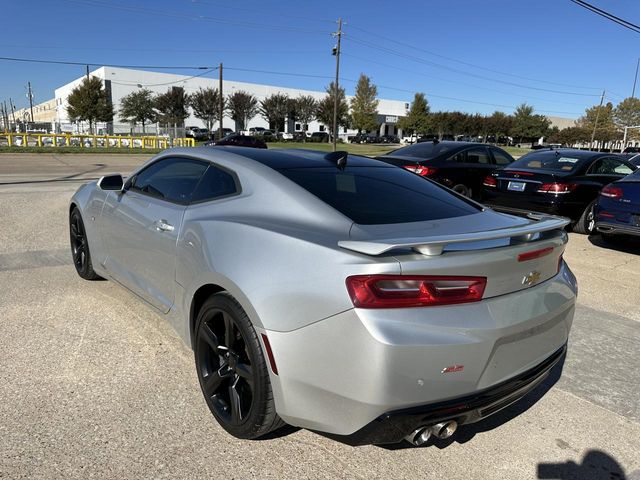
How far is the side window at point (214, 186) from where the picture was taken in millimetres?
2918

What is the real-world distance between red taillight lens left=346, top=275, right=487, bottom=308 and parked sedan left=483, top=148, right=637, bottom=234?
23.2 feet

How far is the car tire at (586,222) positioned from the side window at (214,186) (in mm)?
7504

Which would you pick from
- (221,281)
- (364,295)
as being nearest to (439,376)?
(364,295)

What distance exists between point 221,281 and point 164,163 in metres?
1.59

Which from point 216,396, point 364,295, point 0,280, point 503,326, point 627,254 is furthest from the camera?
point 627,254

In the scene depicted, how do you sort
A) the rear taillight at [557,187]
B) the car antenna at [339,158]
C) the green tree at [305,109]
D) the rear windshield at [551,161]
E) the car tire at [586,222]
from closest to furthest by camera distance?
the car antenna at [339,158] < the rear taillight at [557,187] < the car tire at [586,222] < the rear windshield at [551,161] < the green tree at [305,109]

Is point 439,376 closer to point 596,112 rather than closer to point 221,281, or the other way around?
point 221,281

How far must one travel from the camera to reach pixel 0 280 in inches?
188

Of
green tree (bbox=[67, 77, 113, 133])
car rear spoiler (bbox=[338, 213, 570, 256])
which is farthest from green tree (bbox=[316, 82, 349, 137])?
car rear spoiler (bbox=[338, 213, 570, 256])

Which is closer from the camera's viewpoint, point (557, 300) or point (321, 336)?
point (321, 336)

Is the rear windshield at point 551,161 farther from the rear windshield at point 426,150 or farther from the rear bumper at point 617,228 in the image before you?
the rear bumper at point 617,228

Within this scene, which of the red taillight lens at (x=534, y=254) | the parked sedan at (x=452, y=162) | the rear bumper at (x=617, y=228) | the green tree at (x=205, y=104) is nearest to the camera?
the red taillight lens at (x=534, y=254)

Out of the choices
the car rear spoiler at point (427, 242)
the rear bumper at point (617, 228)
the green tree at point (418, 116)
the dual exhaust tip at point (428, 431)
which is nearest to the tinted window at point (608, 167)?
the rear bumper at point (617, 228)

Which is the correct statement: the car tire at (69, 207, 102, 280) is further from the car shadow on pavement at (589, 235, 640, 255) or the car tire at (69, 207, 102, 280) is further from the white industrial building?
the white industrial building
